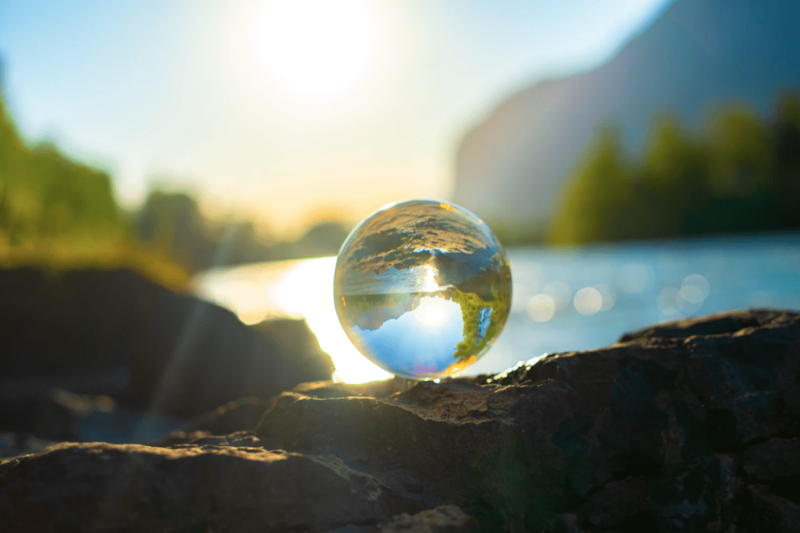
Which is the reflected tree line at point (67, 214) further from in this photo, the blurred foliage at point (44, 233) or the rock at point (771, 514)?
the rock at point (771, 514)

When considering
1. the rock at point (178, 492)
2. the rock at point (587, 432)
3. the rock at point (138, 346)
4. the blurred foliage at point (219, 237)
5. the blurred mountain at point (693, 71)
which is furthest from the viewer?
the blurred mountain at point (693, 71)

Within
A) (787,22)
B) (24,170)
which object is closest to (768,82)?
(787,22)

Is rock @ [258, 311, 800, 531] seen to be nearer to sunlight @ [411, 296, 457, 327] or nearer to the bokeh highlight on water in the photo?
sunlight @ [411, 296, 457, 327]

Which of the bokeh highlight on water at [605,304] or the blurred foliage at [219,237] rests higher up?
the blurred foliage at [219,237]

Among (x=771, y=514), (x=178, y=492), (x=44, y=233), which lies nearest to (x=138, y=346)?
(x=178, y=492)

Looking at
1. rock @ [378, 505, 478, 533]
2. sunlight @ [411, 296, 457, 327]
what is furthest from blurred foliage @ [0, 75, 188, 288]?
rock @ [378, 505, 478, 533]

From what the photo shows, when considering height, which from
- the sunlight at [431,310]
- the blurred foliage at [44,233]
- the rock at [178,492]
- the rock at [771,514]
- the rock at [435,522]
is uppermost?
the blurred foliage at [44,233]

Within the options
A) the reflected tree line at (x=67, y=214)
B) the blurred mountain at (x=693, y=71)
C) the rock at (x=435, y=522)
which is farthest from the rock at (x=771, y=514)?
the blurred mountain at (x=693, y=71)
